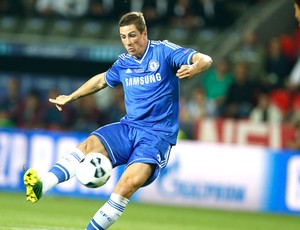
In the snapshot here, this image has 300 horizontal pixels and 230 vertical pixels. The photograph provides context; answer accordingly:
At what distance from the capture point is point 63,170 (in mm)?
8672

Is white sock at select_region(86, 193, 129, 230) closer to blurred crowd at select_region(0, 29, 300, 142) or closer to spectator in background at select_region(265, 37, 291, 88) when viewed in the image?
blurred crowd at select_region(0, 29, 300, 142)

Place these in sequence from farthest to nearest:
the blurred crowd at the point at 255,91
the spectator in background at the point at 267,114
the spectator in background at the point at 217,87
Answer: the spectator in background at the point at 217,87
the blurred crowd at the point at 255,91
the spectator in background at the point at 267,114

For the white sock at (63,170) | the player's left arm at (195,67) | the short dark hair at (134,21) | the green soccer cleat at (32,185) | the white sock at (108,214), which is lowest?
the white sock at (108,214)

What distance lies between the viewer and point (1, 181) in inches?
639

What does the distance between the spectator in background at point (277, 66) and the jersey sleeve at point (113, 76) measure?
30.3 feet

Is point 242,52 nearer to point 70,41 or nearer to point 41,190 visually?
point 70,41

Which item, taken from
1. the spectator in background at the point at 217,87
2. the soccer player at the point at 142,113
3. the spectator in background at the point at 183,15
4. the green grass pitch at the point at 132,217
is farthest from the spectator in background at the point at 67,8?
the soccer player at the point at 142,113

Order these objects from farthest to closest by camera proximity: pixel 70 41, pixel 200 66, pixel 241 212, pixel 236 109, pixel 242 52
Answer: pixel 70 41
pixel 242 52
pixel 236 109
pixel 241 212
pixel 200 66

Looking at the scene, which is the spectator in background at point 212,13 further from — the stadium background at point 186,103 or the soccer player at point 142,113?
the soccer player at point 142,113

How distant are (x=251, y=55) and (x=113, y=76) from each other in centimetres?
1027

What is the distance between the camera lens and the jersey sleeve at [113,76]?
9.27 m

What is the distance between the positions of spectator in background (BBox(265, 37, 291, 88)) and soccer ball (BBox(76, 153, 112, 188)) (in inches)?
396

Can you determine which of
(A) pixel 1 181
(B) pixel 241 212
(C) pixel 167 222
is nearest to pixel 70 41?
(A) pixel 1 181

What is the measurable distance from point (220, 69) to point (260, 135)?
5.92ft
